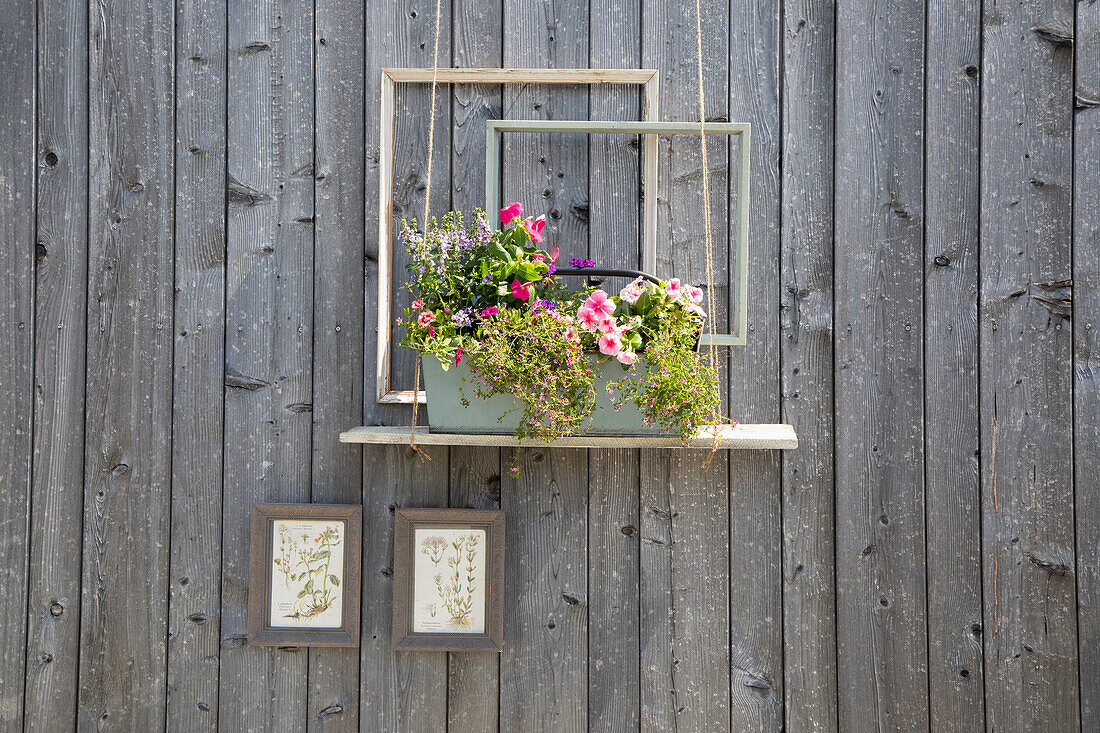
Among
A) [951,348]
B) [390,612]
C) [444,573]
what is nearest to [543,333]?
[444,573]

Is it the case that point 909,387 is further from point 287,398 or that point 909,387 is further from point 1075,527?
point 287,398

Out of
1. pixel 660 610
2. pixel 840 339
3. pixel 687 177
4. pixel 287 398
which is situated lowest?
pixel 660 610

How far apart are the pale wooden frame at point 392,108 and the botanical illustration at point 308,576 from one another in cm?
30

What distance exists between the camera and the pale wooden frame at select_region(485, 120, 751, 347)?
4.32 feet

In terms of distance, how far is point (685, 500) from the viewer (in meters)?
1.40

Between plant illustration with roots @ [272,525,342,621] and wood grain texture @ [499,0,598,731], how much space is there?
348 millimetres

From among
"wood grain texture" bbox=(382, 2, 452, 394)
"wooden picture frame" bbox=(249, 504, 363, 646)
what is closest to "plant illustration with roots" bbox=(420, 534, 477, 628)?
"wooden picture frame" bbox=(249, 504, 363, 646)

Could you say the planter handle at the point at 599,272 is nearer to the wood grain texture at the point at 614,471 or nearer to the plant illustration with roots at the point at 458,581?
the wood grain texture at the point at 614,471

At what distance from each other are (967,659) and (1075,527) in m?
0.33

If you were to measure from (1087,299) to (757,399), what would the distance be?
0.66 m

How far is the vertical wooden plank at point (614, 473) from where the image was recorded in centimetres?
139

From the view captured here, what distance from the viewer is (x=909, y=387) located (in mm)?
1391

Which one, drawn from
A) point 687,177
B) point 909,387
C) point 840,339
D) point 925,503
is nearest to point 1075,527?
point 925,503

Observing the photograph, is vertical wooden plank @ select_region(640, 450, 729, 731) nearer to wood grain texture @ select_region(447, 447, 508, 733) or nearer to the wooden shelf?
the wooden shelf
